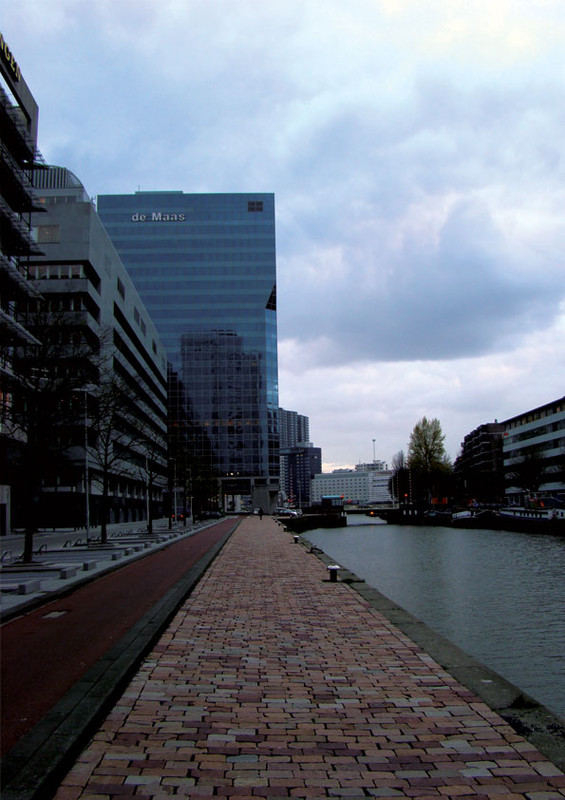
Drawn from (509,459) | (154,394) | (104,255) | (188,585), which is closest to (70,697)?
(188,585)

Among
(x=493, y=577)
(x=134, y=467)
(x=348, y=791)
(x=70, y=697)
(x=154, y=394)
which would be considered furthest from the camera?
(x=154, y=394)

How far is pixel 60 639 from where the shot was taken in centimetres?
1059

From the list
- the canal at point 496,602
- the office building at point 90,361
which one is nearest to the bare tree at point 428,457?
the office building at point 90,361

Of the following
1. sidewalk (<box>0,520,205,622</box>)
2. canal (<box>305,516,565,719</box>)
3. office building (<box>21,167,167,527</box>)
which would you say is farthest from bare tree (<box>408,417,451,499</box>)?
sidewalk (<box>0,520,205,622</box>)

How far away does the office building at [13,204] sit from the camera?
48219 millimetres

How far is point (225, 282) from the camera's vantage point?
13425 cm

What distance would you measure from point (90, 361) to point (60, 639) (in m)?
25.9

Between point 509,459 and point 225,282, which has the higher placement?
point 225,282

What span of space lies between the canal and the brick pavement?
296 centimetres

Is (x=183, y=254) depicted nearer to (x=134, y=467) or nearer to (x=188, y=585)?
(x=134, y=467)

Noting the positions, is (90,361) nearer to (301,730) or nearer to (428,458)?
(301,730)

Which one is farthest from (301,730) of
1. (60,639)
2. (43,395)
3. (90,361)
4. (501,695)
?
(90,361)

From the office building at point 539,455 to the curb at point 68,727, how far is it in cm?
9246

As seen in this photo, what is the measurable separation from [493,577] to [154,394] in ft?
280
